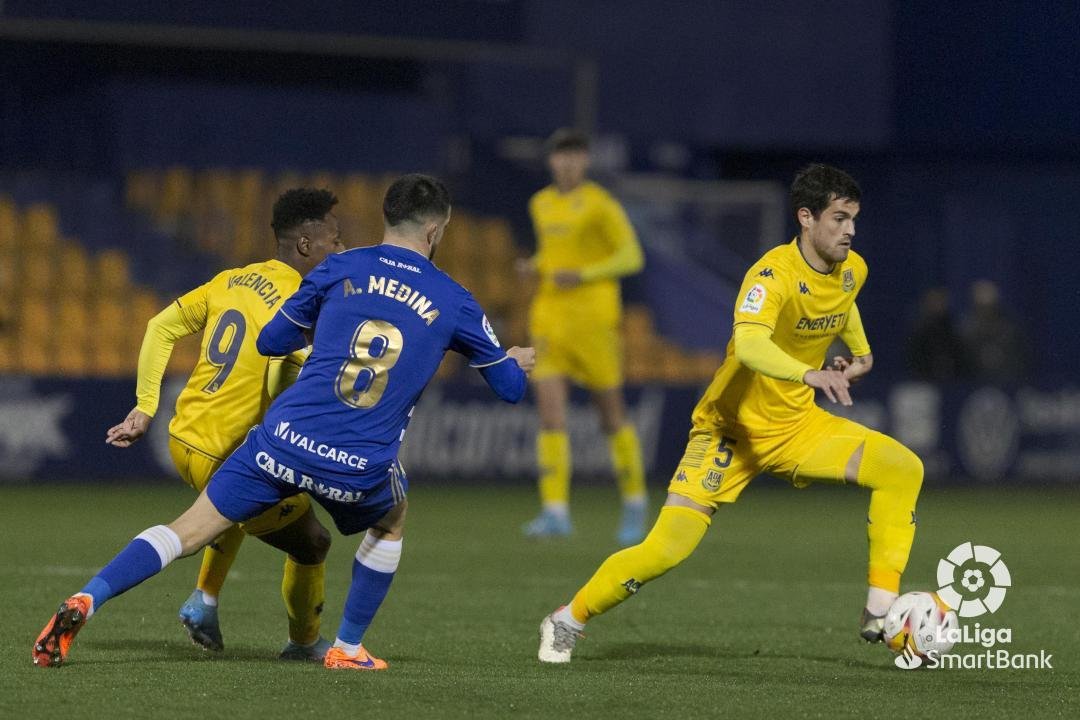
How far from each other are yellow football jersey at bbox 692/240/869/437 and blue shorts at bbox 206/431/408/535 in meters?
1.58

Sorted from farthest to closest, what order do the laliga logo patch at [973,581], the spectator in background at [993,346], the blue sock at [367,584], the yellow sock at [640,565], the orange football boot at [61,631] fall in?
the spectator in background at [993,346] → the laliga logo patch at [973,581] → the yellow sock at [640,565] → the blue sock at [367,584] → the orange football boot at [61,631]

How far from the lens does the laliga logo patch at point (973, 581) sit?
898cm

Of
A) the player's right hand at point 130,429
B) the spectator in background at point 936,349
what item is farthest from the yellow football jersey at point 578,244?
the spectator in background at point 936,349

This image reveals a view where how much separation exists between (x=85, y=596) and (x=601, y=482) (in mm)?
12502

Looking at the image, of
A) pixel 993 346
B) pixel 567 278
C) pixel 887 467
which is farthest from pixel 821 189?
pixel 993 346

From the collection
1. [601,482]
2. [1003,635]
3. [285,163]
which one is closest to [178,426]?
[1003,635]

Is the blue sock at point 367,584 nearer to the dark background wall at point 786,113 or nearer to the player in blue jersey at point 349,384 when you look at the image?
the player in blue jersey at point 349,384

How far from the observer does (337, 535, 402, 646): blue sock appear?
6.94 metres

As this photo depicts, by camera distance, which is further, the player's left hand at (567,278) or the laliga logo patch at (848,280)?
the player's left hand at (567,278)

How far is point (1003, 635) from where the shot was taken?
8477mm

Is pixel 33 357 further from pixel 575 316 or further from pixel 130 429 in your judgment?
pixel 130 429

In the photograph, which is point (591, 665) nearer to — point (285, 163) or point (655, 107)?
point (285, 163)

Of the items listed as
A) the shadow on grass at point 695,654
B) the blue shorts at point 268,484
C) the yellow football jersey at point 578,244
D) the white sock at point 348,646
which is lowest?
the white sock at point 348,646

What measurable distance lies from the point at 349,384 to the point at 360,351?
0.12 meters
